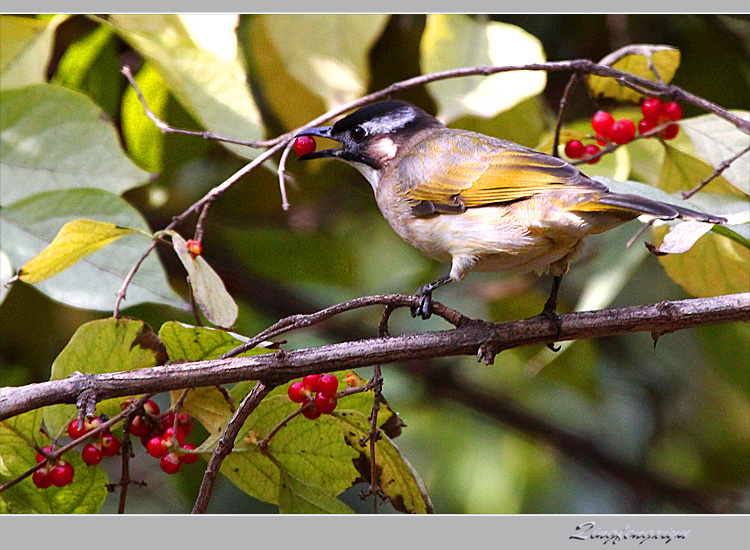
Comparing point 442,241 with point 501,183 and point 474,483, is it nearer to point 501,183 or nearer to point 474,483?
point 501,183

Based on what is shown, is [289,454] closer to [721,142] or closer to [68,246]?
[68,246]

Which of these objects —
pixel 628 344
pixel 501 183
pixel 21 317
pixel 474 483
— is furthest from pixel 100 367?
pixel 628 344

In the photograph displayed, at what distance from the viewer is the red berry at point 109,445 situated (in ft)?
5.51

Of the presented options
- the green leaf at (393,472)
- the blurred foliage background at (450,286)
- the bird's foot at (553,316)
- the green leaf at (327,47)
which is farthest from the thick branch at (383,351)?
the green leaf at (327,47)

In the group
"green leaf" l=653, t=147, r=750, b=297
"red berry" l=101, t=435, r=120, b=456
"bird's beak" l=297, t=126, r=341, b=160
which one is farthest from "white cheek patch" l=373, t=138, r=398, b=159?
"red berry" l=101, t=435, r=120, b=456

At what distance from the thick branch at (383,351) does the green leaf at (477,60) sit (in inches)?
31.7

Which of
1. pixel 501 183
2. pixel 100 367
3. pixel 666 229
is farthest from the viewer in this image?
pixel 501 183

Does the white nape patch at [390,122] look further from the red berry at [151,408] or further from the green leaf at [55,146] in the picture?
the red berry at [151,408]

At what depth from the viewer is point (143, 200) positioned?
3137 mm

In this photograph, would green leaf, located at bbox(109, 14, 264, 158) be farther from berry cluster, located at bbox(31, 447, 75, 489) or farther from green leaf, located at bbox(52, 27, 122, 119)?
berry cluster, located at bbox(31, 447, 75, 489)

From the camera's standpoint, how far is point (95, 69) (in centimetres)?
286

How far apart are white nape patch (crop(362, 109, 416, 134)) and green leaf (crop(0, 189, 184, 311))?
0.81 meters

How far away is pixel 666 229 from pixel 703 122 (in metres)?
0.40

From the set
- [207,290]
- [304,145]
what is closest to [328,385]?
[207,290]
